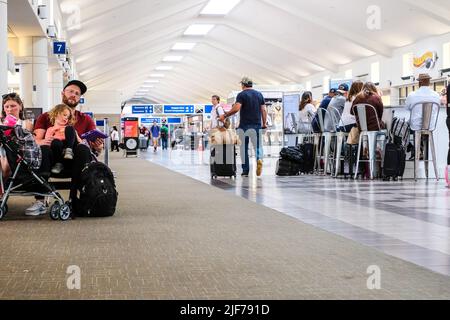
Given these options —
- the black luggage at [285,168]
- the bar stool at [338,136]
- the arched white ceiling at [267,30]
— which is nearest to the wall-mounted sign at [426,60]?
the arched white ceiling at [267,30]

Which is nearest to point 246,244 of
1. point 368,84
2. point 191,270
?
point 191,270

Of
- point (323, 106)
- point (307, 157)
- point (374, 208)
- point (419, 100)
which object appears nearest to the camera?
point (374, 208)

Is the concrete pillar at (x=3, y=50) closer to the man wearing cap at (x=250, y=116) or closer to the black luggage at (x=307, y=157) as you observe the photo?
the man wearing cap at (x=250, y=116)

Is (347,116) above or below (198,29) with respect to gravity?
below

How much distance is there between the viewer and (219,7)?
122 ft

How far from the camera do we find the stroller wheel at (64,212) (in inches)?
255

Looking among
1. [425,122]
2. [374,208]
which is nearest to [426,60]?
[425,122]

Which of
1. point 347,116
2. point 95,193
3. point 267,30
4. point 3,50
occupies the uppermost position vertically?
point 267,30

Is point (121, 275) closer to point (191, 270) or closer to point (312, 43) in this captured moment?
point (191, 270)

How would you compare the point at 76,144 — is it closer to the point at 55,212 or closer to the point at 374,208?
the point at 55,212

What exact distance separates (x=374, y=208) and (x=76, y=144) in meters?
2.90

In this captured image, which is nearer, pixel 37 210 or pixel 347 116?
pixel 37 210

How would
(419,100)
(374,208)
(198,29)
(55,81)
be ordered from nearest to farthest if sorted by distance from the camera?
(374,208) → (419,100) → (55,81) → (198,29)
